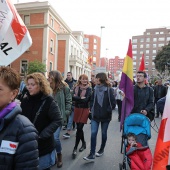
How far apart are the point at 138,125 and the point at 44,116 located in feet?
6.76

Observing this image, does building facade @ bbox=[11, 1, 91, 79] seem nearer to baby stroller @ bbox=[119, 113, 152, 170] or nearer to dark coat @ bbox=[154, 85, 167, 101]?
dark coat @ bbox=[154, 85, 167, 101]

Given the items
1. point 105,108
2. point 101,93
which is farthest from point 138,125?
point 101,93

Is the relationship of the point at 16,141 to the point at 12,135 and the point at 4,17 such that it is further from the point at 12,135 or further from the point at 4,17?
the point at 4,17

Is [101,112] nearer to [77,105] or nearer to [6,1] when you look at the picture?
[77,105]

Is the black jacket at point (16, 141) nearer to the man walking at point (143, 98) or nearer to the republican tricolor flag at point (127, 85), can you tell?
the republican tricolor flag at point (127, 85)

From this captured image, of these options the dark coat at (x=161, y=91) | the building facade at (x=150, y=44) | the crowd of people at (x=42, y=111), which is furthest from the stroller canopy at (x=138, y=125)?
the building facade at (x=150, y=44)

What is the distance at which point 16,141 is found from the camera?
1496 millimetres

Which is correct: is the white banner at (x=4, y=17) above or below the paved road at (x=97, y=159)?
above

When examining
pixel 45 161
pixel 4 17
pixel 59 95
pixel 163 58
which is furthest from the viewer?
pixel 163 58

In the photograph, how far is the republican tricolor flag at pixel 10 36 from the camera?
296 centimetres

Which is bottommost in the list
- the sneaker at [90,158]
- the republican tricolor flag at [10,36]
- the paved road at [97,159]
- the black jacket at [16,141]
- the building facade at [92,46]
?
the paved road at [97,159]

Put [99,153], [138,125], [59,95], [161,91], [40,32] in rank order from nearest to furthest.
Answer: [59,95] < [138,125] < [99,153] < [161,91] < [40,32]

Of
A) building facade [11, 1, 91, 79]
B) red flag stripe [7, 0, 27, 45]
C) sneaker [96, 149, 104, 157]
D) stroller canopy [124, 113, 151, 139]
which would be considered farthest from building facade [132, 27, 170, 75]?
red flag stripe [7, 0, 27, 45]

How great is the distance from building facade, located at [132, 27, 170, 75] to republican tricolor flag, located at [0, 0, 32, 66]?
353ft
